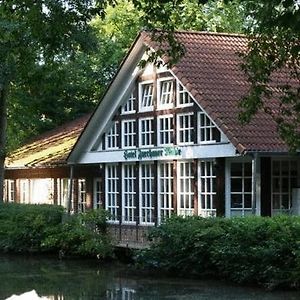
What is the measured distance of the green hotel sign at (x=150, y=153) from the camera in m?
26.6

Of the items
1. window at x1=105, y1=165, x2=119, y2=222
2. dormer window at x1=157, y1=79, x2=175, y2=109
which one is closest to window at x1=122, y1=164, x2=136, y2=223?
window at x1=105, y1=165, x2=119, y2=222

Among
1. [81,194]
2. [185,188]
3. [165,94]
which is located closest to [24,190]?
[81,194]

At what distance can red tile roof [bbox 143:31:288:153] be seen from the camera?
910 inches

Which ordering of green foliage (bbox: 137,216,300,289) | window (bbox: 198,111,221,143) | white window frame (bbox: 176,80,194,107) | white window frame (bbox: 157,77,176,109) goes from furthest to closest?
1. white window frame (bbox: 157,77,176,109)
2. white window frame (bbox: 176,80,194,107)
3. window (bbox: 198,111,221,143)
4. green foliage (bbox: 137,216,300,289)

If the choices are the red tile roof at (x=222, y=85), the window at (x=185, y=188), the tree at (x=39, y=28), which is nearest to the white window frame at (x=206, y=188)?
the window at (x=185, y=188)

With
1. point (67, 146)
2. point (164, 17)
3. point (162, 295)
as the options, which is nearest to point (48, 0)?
point (164, 17)

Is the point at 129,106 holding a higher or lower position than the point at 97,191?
higher

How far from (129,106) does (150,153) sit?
2414mm

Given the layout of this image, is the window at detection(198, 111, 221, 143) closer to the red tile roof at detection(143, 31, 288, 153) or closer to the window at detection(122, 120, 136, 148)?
the red tile roof at detection(143, 31, 288, 153)

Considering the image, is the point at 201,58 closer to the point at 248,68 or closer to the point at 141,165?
the point at 141,165

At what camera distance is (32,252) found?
30.0m

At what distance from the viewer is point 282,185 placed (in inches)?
976

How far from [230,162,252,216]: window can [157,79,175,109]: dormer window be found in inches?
147

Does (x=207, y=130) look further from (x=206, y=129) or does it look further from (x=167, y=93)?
(x=167, y=93)
